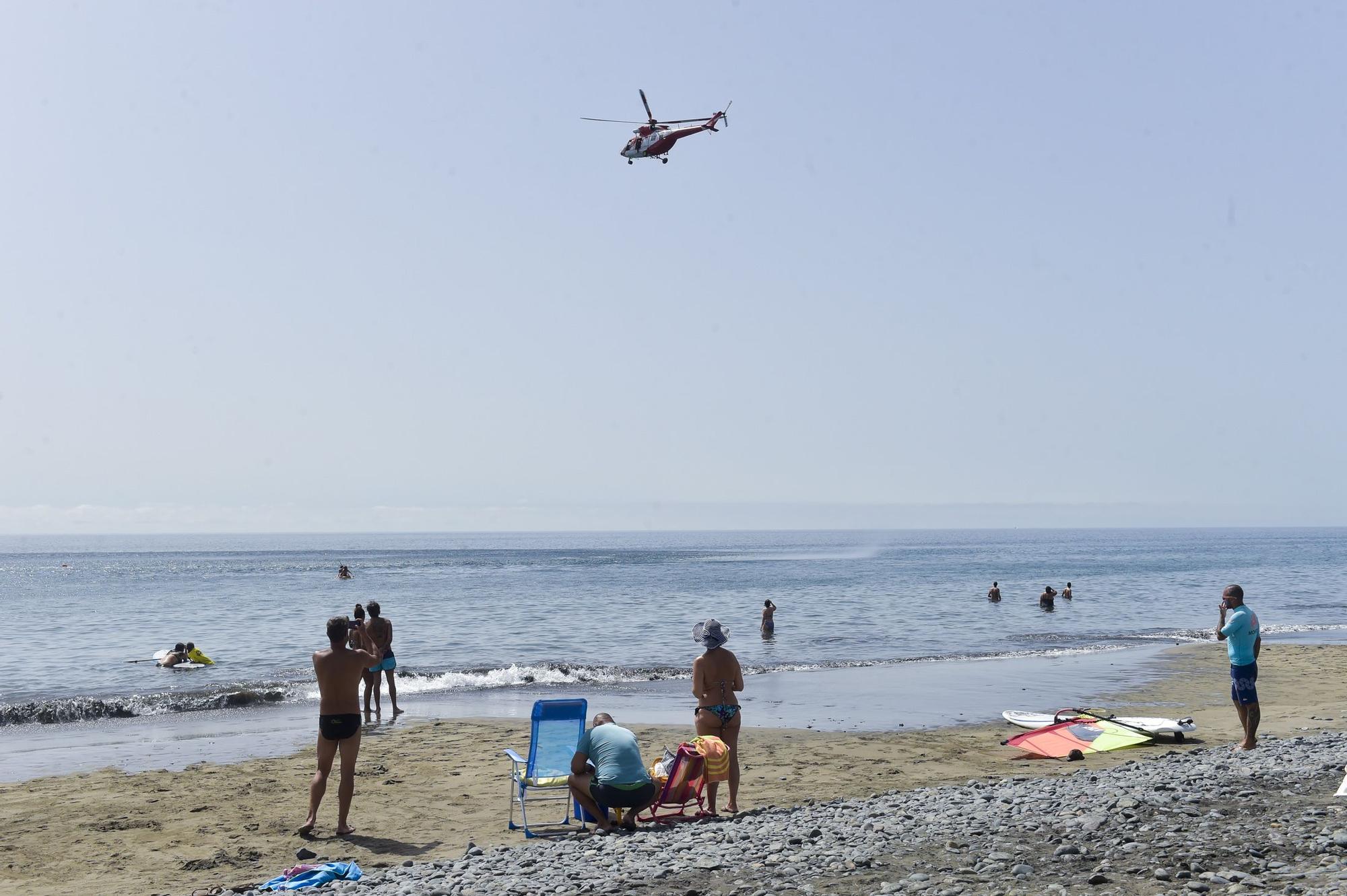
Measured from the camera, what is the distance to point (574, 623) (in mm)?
34312

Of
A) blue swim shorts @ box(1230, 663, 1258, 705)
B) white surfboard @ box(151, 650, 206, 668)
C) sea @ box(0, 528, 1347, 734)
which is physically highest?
blue swim shorts @ box(1230, 663, 1258, 705)

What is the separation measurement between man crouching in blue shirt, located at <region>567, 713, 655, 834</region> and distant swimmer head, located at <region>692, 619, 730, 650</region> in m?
1.07

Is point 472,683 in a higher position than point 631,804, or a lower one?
lower

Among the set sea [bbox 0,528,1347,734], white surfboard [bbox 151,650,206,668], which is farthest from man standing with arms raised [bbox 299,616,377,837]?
white surfboard [bbox 151,650,206,668]

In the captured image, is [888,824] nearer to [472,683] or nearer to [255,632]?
[472,683]

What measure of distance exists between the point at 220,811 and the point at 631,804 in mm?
4613

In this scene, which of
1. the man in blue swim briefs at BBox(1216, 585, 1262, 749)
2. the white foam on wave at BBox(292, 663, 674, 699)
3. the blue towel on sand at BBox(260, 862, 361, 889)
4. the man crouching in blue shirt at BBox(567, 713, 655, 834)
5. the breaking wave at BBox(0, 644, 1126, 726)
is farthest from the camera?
the white foam on wave at BBox(292, 663, 674, 699)

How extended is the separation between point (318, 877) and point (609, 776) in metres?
2.35

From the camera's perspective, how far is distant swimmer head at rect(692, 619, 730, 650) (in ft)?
30.3

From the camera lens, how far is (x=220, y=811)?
10.3 m

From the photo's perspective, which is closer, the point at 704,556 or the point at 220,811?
the point at 220,811

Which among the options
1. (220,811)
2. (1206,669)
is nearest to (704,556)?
(1206,669)

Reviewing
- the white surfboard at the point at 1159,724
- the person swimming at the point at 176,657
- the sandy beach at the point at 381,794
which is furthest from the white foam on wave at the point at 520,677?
the white surfboard at the point at 1159,724

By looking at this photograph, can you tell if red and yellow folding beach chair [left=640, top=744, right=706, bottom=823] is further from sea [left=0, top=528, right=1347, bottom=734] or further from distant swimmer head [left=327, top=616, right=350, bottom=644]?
sea [left=0, top=528, right=1347, bottom=734]
